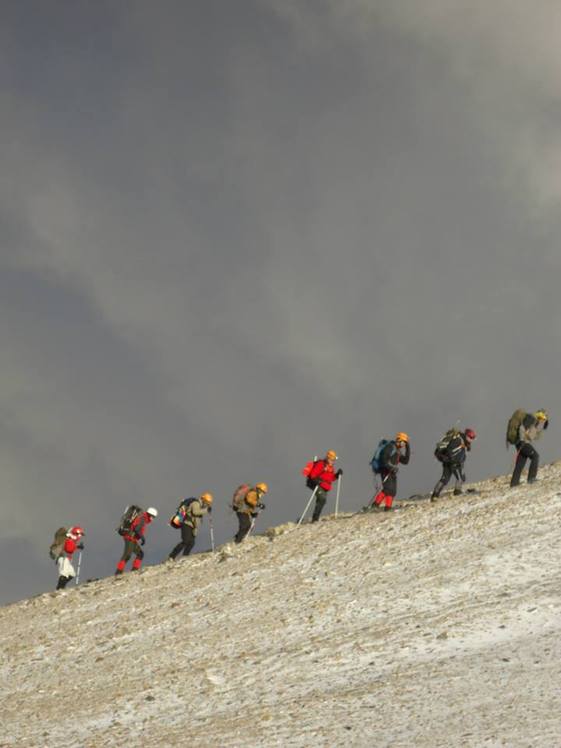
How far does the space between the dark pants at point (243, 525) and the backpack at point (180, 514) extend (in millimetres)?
2051

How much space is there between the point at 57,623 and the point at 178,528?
799cm

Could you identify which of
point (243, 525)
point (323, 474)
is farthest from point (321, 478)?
point (243, 525)

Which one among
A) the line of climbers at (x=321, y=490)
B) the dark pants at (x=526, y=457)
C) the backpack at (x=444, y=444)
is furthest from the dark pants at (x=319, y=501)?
the dark pants at (x=526, y=457)

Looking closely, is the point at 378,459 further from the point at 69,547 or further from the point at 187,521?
the point at 69,547

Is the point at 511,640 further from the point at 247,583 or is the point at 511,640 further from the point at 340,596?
the point at 247,583

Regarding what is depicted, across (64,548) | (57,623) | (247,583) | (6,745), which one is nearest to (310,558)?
(247,583)

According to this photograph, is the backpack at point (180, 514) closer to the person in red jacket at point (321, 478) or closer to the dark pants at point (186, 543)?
the dark pants at point (186, 543)

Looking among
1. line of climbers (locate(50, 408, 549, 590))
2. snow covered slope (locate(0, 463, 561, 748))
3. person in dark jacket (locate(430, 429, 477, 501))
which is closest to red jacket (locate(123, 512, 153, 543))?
line of climbers (locate(50, 408, 549, 590))

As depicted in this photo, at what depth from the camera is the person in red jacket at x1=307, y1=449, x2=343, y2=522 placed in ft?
102

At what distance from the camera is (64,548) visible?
3291 centimetres

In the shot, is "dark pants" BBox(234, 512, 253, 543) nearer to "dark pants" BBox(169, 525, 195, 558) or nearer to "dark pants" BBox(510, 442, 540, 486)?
Result: "dark pants" BBox(169, 525, 195, 558)

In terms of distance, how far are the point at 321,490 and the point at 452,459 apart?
5.06m

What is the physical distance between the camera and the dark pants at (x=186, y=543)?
3020 cm

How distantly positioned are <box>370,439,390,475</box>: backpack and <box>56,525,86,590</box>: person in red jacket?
11223 millimetres
